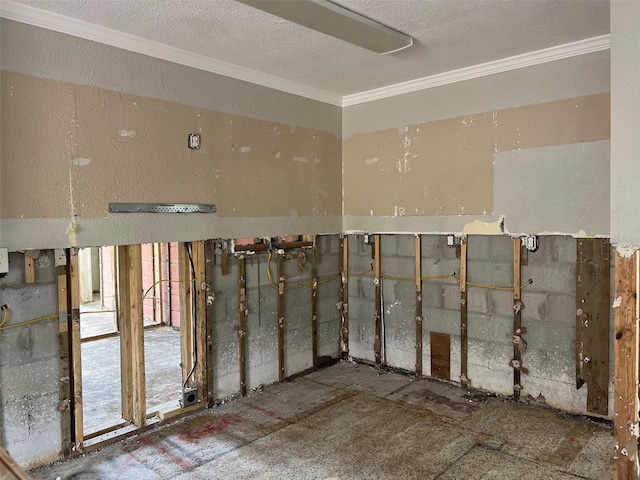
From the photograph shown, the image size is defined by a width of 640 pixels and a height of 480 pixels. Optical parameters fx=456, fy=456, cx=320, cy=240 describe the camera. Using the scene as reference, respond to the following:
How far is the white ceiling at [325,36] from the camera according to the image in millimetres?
2777

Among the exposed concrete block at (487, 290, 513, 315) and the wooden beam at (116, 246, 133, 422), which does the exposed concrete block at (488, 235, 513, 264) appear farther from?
the wooden beam at (116, 246, 133, 422)

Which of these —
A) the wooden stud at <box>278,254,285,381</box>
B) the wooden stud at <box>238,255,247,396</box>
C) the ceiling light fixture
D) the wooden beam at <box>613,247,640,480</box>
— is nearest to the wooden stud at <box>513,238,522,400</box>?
the wooden beam at <box>613,247,640,480</box>

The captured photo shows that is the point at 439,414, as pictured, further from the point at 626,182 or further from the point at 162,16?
the point at 162,16

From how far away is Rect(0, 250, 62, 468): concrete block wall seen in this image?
2.81 m

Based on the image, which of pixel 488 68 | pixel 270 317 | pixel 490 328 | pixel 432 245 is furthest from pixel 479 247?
pixel 270 317

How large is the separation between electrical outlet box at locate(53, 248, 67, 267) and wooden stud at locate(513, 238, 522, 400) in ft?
11.3

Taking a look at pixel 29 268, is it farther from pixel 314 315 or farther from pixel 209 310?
pixel 314 315

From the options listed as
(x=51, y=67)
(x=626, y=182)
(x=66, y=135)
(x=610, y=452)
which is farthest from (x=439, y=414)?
(x=51, y=67)

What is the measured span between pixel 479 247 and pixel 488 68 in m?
1.56

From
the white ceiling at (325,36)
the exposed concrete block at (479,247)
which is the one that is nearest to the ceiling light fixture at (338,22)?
the white ceiling at (325,36)

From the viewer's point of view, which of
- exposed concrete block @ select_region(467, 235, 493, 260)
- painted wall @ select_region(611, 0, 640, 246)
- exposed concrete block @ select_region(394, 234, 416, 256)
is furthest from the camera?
exposed concrete block @ select_region(394, 234, 416, 256)

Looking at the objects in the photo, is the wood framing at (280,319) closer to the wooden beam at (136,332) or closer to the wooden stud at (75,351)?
the wooden beam at (136,332)

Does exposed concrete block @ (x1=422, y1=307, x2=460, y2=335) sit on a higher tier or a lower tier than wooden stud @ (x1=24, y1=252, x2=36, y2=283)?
lower

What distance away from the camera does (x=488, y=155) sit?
4.01 meters
